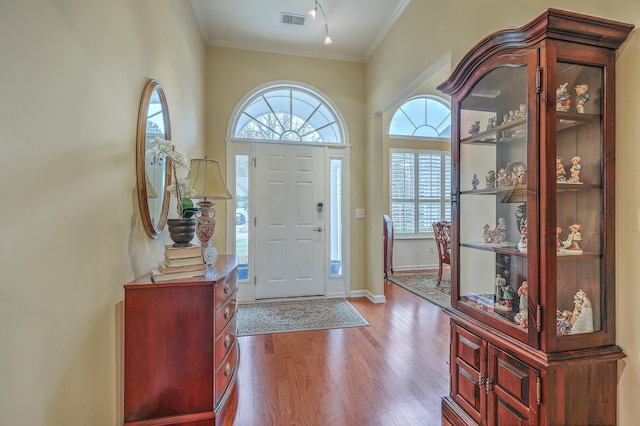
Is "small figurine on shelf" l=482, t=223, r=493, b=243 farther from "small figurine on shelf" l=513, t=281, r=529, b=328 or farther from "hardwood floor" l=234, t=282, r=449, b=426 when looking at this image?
"hardwood floor" l=234, t=282, r=449, b=426

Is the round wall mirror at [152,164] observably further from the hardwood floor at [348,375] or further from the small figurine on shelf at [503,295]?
the small figurine on shelf at [503,295]

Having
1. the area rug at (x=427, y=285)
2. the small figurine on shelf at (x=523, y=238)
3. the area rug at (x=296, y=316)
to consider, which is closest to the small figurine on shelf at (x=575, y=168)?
the small figurine on shelf at (x=523, y=238)

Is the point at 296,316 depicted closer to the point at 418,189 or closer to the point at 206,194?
the point at 206,194

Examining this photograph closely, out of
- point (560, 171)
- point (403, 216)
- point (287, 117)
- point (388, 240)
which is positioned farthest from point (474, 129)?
point (403, 216)

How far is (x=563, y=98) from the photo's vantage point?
4.15 feet

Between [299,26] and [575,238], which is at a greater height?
[299,26]

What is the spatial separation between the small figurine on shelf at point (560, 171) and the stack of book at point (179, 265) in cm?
179

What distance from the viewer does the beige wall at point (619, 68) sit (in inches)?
46.0

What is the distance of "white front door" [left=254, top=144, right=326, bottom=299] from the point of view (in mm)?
3949

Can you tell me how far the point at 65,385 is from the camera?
43.0 inches

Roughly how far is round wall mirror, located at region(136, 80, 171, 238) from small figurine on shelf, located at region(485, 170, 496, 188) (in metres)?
1.97

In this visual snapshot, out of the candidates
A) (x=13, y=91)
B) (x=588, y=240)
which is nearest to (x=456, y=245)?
(x=588, y=240)

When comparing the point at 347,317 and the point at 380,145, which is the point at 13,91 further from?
the point at 380,145

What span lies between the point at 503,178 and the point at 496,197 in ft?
0.39
